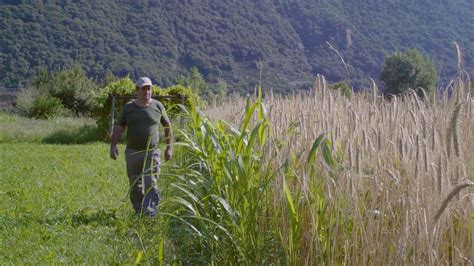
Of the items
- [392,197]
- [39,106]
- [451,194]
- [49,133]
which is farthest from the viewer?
[39,106]

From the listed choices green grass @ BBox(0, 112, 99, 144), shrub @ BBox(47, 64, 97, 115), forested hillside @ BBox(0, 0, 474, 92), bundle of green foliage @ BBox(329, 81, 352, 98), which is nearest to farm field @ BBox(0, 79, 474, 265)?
bundle of green foliage @ BBox(329, 81, 352, 98)

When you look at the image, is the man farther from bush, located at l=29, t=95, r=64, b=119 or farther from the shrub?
the shrub

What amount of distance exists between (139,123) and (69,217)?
53.0 inches

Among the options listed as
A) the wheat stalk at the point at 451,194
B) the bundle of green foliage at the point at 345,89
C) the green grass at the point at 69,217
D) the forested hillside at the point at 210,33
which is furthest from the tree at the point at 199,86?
the wheat stalk at the point at 451,194

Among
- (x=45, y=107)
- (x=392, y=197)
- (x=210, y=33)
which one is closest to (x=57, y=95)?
(x=45, y=107)

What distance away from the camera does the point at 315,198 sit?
8.87 ft

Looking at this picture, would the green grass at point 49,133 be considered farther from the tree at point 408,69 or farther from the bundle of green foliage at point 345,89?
the tree at point 408,69

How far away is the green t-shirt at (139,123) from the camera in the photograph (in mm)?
5996

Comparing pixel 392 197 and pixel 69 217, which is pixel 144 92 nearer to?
pixel 69 217

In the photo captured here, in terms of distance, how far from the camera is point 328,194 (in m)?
2.61

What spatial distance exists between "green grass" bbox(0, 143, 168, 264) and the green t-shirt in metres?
0.62

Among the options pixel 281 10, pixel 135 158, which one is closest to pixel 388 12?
pixel 281 10

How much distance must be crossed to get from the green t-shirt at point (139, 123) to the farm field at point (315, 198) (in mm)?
520

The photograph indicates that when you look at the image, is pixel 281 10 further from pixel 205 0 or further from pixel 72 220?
pixel 72 220
